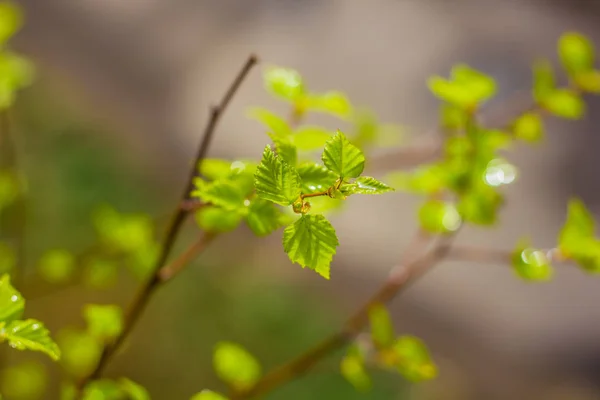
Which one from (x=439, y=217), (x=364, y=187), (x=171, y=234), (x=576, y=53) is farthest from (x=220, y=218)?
(x=576, y=53)

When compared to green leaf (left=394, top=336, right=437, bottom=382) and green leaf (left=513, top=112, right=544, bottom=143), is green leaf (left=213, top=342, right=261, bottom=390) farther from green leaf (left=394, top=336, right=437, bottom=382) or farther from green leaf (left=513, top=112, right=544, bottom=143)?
green leaf (left=513, top=112, right=544, bottom=143)

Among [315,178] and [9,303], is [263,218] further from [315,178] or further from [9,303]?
[9,303]

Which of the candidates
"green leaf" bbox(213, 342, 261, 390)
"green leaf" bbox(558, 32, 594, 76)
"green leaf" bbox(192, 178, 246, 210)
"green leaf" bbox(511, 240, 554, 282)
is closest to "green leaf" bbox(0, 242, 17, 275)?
"green leaf" bbox(213, 342, 261, 390)

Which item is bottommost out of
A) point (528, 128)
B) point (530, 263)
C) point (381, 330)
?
point (381, 330)

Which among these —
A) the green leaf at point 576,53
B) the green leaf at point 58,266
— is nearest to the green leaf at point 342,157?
the green leaf at point 576,53

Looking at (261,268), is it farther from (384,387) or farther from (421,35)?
(421,35)

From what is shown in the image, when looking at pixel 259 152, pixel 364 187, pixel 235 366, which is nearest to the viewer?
pixel 364 187

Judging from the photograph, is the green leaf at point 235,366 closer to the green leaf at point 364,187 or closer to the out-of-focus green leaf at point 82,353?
the out-of-focus green leaf at point 82,353
